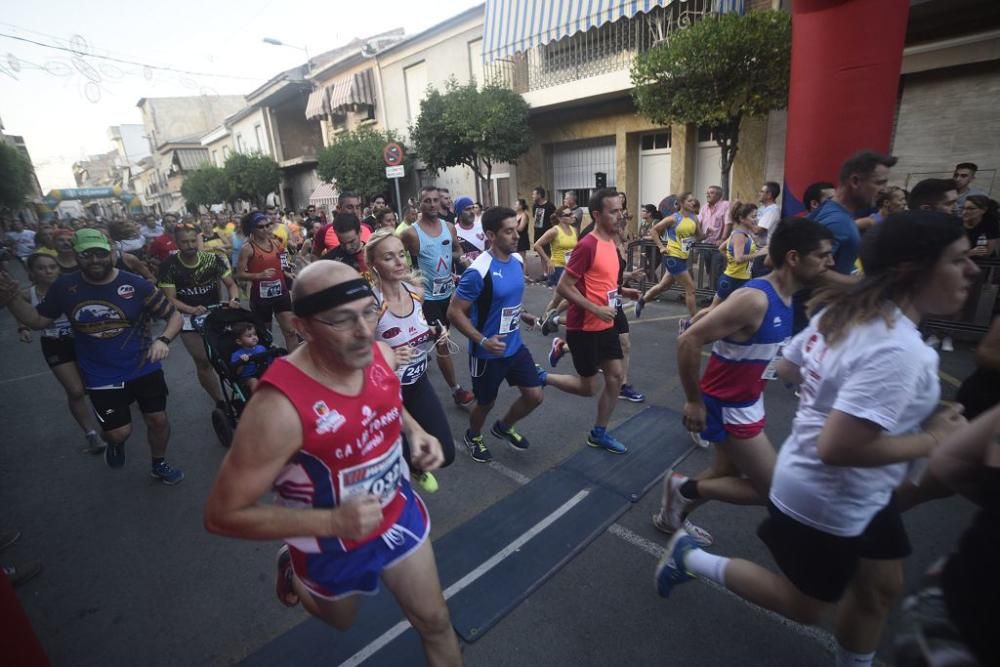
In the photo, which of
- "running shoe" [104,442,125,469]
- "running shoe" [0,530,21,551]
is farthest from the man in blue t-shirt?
"running shoe" [0,530,21,551]

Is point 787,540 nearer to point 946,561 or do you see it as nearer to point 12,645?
point 946,561

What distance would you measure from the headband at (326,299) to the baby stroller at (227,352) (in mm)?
2969

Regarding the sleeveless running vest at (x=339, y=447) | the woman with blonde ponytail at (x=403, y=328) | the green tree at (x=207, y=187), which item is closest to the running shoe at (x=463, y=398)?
the woman with blonde ponytail at (x=403, y=328)

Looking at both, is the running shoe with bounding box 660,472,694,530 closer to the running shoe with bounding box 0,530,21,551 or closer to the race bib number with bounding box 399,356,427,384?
the race bib number with bounding box 399,356,427,384

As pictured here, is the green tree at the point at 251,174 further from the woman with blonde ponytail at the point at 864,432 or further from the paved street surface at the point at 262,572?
the woman with blonde ponytail at the point at 864,432

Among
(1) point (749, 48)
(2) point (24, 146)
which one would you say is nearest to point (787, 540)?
(1) point (749, 48)

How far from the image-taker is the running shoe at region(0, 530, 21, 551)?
142 inches

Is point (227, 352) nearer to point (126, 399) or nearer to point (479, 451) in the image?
point (126, 399)

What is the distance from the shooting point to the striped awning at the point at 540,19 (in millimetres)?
11070

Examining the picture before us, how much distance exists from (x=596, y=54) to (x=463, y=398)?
39.4 feet

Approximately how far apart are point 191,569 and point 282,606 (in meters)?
0.85

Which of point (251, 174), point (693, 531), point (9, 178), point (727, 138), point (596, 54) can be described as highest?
point (596, 54)

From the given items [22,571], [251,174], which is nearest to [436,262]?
[22,571]

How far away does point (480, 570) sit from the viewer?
118 inches
